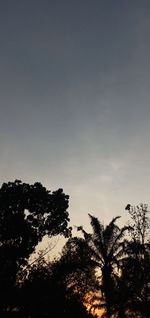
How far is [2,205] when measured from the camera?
42.8 meters

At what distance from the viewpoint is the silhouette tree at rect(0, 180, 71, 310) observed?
41062 mm

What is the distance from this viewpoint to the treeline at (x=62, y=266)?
32.3 m

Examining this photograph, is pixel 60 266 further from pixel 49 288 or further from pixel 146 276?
pixel 146 276

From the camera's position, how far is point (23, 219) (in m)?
43.4

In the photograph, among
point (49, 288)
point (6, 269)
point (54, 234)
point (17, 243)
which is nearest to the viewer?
point (49, 288)

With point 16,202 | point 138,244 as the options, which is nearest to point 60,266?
point 138,244

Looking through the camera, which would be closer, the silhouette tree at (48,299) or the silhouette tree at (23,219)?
the silhouette tree at (48,299)

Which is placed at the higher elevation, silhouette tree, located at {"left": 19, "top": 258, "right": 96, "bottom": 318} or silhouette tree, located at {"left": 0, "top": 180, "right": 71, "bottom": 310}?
silhouette tree, located at {"left": 0, "top": 180, "right": 71, "bottom": 310}

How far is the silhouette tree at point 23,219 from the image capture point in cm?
4106

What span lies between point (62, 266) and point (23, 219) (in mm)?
9036

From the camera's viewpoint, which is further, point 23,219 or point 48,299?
point 23,219

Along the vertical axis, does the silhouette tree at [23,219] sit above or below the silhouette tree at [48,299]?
above

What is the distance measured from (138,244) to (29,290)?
35.5 ft

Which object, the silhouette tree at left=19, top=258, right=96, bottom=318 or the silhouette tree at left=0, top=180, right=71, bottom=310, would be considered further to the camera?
the silhouette tree at left=0, top=180, right=71, bottom=310
